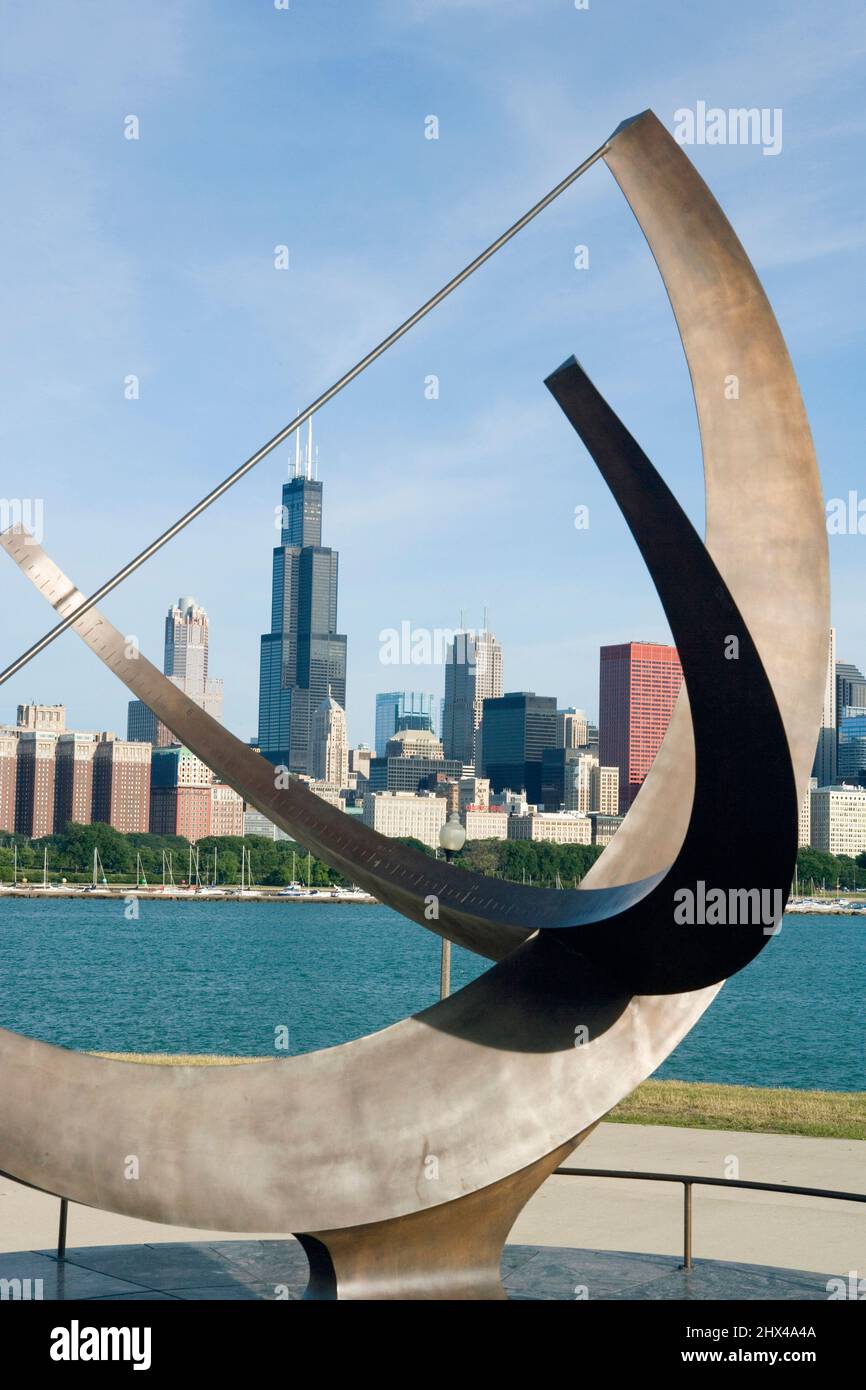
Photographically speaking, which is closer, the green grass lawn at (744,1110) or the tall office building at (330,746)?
the green grass lawn at (744,1110)

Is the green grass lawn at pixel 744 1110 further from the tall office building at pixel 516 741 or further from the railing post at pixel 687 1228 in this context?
the tall office building at pixel 516 741

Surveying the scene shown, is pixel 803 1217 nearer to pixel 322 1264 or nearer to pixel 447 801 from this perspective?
pixel 322 1264

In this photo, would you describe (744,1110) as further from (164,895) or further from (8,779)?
(8,779)

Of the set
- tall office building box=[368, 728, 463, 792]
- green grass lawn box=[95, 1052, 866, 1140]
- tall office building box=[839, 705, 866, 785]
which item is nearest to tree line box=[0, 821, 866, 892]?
tall office building box=[368, 728, 463, 792]

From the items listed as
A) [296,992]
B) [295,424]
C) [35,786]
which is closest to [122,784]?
[35,786]

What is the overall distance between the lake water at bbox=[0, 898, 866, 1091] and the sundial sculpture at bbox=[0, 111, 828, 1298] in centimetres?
1519

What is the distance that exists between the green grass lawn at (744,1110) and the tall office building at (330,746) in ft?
368

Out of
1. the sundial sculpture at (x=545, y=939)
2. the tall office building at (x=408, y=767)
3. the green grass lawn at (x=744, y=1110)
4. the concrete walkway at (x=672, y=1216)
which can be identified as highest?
the tall office building at (x=408, y=767)

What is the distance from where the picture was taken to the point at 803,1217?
26.2 feet

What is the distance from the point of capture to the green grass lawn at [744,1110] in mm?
11586

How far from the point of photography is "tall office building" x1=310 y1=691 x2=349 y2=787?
130 meters

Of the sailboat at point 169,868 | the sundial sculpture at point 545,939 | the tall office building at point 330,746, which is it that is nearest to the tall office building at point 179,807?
the sailboat at point 169,868

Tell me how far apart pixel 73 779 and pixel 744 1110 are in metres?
86.3

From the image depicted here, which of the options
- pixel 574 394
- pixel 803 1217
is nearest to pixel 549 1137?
pixel 574 394
